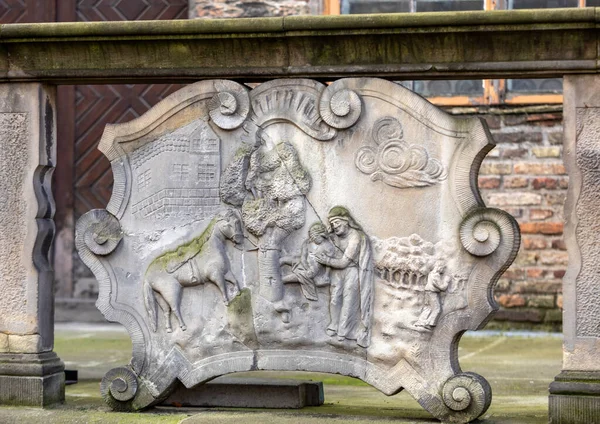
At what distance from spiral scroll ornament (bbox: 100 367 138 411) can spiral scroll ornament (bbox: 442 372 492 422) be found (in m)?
1.42

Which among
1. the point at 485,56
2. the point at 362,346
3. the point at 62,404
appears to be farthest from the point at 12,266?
the point at 485,56

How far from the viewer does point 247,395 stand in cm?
554

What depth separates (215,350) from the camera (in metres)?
5.32

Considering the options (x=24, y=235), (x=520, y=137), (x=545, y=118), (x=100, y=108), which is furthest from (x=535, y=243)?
(x=24, y=235)

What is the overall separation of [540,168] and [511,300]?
1.07 meters

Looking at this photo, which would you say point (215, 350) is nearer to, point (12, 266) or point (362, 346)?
point (362, 346)

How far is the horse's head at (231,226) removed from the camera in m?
5.26

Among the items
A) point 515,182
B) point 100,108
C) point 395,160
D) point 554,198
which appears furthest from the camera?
point 100,108

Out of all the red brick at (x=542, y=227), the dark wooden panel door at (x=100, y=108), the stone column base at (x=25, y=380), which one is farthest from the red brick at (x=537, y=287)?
the stone column base at (x=25, y=380)

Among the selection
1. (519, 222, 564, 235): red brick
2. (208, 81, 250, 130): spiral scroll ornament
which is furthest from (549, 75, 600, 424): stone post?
(519, 222, 564, 235): red brick

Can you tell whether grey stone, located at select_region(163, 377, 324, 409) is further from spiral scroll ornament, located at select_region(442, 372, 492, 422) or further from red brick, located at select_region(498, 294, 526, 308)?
red brick, located at select_region(498, 294, 526, 308)

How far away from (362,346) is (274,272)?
0.50 m

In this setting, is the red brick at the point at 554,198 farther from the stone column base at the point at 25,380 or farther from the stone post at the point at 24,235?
the stone column base at the point at 25,380

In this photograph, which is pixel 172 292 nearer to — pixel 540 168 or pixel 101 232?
pixel 101 232
